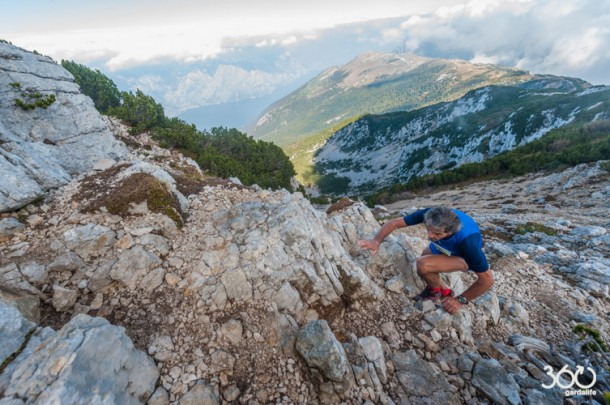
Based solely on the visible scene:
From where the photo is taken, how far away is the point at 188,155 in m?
35.6

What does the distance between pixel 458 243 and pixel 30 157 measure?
1635 centimetres

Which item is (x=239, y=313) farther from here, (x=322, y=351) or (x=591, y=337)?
(x=591, y=337)

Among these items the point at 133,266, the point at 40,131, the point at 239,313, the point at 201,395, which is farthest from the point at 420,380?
the point at 40,131

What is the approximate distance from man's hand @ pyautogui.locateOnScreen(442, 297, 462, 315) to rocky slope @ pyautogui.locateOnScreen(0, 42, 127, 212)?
1413 cm

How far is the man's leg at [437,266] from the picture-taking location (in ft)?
26.2

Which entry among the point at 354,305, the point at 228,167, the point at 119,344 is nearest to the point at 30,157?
the point at 119,344

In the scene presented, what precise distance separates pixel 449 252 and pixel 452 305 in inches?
72.9

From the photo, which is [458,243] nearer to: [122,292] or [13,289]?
[122,292]

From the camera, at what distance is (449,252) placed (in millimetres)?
7910

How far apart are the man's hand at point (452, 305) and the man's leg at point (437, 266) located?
1.79 ft

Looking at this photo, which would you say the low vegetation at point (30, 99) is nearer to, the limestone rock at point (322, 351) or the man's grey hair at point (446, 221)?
the limestone rock at point (322, 351)

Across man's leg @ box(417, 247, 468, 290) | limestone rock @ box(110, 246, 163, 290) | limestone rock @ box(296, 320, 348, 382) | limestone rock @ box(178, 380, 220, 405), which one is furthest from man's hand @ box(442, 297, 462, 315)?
limestone rock @ box(110, 246, 163, 290)

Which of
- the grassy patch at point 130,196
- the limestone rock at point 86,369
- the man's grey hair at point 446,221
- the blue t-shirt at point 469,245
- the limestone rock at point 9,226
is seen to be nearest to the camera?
the limestone rock at point 86,369

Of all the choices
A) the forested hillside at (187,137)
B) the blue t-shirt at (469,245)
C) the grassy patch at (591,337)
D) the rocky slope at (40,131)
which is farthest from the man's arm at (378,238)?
the forested hillside at (187,137)
